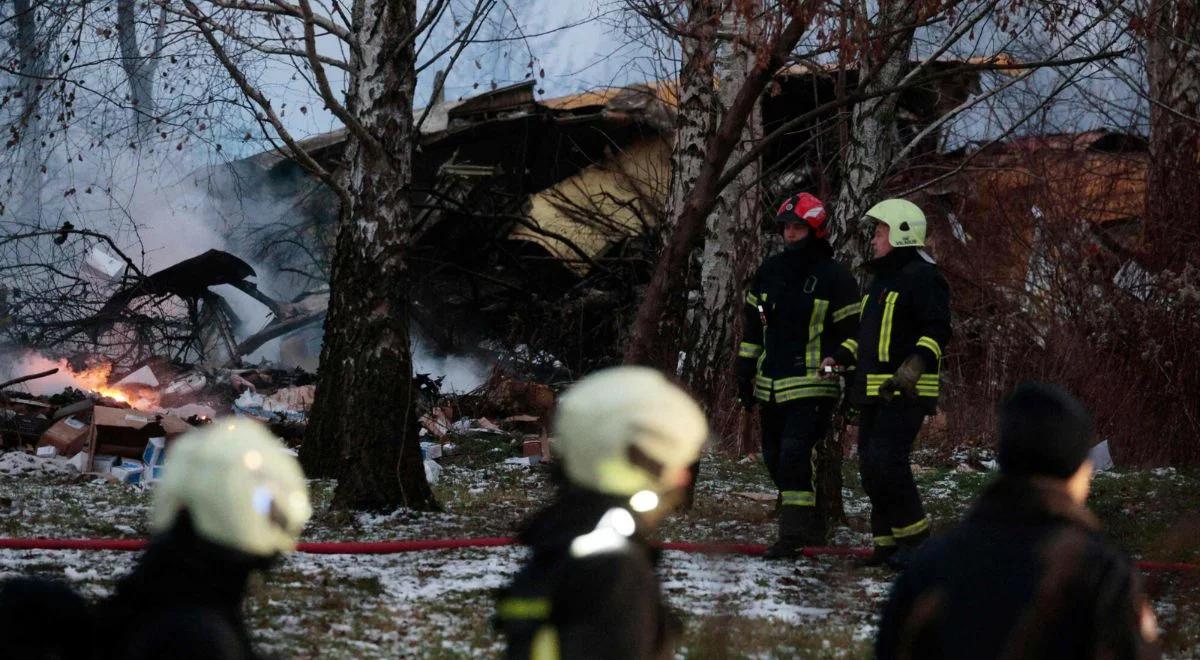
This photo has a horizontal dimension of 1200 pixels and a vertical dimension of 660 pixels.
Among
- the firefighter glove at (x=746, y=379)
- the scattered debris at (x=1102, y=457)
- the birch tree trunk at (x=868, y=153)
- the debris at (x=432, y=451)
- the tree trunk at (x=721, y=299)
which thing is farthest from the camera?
the scattered debris at (x=1102, y=457)

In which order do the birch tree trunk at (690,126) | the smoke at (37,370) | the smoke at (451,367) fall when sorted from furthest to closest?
1. the smoke at (451,367)
2. the smoke at (37,370)
3. the birch tree trunk at (690,126)

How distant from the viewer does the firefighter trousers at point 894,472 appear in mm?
6496

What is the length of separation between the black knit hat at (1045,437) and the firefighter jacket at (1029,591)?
0.04m

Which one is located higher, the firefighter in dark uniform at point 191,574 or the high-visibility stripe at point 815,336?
the high-visibility stripe at point 815,336

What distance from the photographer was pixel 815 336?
6.93 metres

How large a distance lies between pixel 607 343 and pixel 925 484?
7.94 metres

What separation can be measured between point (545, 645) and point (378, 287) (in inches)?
224

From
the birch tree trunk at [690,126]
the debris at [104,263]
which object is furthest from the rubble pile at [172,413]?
the birch tree trunk at [690,126]

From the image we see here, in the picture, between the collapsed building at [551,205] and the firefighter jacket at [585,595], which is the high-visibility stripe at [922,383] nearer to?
the firefighter jacket at [585,595]

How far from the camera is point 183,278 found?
17.3 m

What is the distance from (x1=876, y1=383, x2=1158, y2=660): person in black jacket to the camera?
2.54m

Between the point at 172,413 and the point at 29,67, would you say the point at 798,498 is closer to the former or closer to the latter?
the point at 172,413

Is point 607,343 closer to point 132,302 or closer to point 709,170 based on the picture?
point 132,302

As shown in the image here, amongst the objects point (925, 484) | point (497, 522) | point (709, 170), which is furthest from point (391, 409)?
point (925, 484)
